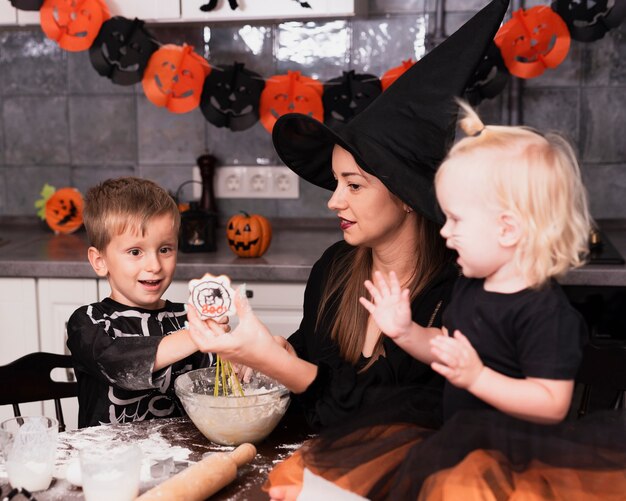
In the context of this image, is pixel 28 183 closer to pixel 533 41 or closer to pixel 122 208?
pixel 122 208

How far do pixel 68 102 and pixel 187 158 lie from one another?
1.59 feet

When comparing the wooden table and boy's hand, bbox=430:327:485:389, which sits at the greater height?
boy's hand, bbox=430:327:485:389

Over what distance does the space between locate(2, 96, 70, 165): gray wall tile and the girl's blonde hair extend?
2.32 m

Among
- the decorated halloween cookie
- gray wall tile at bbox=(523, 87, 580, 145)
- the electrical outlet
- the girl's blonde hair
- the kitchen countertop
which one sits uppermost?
gray wall tile at bbox=(523, 87, 580, 145)

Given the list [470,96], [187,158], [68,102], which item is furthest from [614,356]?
[68,102]

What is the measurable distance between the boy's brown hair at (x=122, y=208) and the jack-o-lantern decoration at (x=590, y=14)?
146 cm

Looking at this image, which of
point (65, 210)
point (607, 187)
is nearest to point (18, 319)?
point (65, 210)

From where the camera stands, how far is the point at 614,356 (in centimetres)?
158

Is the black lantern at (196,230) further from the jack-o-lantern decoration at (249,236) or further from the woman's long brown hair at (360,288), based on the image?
the woman's long brown hair at (360,288)

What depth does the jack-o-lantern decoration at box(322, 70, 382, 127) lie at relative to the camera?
2672 mm

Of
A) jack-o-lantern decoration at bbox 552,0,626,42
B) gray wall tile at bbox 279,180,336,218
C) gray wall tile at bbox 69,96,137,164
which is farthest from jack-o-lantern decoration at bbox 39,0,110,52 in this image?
jack-o-lantern decoration at bbox 552,0,626,42

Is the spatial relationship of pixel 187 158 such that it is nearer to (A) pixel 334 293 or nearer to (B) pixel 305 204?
(B) pixel 305 204

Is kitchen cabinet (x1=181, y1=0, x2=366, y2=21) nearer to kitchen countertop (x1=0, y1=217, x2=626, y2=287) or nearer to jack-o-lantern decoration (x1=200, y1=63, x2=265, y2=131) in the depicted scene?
jack-o-lantern decoration (x1=200, y1=63, x2=265, y2=131)

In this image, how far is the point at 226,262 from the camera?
248 centimetres
